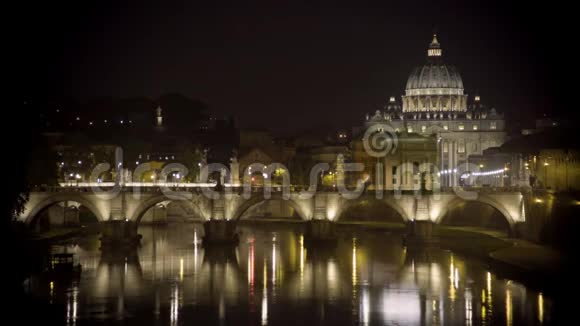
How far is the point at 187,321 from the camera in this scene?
148 feet

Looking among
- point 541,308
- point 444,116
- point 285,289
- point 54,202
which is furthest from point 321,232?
point 444,116

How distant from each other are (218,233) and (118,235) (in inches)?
270

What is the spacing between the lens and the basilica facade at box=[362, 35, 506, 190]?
17000 cm

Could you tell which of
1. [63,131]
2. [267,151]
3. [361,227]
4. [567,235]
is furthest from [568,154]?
[267,151]

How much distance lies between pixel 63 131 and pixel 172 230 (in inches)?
1033

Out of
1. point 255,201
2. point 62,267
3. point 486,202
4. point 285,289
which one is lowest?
point 285,289

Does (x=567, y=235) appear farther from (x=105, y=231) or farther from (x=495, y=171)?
(x=495, y=171)

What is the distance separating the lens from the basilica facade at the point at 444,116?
170000mm

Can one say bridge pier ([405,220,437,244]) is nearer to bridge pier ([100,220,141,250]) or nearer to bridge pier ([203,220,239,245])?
bridge pier ([203,220,239,245])

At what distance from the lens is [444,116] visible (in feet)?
589

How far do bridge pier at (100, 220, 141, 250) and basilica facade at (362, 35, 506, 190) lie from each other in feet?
272

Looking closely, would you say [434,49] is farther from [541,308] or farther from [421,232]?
[541,308]

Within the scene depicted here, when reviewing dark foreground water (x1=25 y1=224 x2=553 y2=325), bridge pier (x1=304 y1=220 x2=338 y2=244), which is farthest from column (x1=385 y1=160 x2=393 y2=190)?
dark foreground water (x1=25 y1=224 x2=553 y2=325)

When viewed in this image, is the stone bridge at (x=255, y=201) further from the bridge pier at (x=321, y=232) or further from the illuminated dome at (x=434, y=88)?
the illuminated dome at (x=434, y=88)
